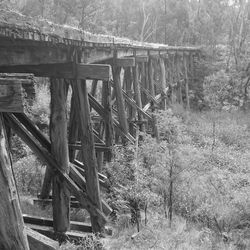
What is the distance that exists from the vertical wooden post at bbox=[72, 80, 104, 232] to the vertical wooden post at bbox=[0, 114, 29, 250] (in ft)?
6.25

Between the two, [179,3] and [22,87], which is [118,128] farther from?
[179,3]

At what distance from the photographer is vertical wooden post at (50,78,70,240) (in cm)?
426

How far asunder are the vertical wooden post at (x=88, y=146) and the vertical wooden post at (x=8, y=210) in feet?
6.25

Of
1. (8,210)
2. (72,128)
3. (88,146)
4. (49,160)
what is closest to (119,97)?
(72,128)

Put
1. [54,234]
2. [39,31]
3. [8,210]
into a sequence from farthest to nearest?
[54,234] → [39,31] → [8,210]

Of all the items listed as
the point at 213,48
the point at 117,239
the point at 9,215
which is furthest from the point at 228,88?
the point at 9,215

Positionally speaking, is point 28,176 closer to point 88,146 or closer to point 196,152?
point 88,146

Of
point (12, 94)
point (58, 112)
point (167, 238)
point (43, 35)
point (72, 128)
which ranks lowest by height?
point (167, 238)

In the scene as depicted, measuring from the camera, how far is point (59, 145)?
14.0 ft

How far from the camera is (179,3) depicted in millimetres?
31547

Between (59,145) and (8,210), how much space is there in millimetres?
1811

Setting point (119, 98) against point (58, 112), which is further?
point (119, 98)

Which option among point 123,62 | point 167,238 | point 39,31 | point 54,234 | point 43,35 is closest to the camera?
point 39,31

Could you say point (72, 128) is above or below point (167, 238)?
above
